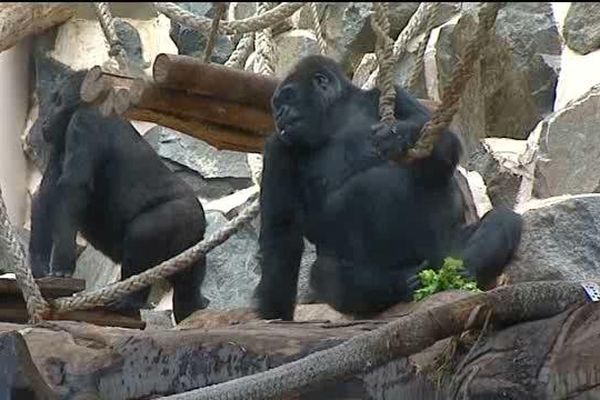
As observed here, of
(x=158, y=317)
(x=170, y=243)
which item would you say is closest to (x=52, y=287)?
(x=170, y=243)

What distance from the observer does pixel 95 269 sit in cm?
780

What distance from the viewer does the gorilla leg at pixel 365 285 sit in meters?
3.41

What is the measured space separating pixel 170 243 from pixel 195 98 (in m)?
0.99

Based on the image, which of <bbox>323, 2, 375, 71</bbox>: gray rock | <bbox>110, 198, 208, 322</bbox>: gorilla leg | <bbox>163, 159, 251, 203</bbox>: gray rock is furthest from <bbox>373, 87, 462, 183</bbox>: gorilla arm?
<bbox>163, 159, 251, 203</bbox>: gray rock

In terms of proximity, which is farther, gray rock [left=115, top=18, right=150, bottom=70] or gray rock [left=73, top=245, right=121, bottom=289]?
gray rock [left=115, top=18, right=150, bottom=70]

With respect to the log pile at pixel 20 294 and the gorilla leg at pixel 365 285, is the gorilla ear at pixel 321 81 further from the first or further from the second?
the log pile at pixel 20 294

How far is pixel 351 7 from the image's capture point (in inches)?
321

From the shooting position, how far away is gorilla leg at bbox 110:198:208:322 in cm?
451

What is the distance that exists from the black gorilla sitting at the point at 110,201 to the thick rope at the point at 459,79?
2.15 meters

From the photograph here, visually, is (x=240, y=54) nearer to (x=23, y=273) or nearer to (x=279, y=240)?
(x=279, y=240)

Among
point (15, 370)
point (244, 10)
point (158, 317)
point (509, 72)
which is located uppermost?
point (244, 10)

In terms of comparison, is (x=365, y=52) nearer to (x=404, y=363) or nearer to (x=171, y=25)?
(x=171, y=25)

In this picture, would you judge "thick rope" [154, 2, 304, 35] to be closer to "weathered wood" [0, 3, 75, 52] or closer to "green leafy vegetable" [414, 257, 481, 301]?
"green leafy vegetable" [414, 257, 481, 301]

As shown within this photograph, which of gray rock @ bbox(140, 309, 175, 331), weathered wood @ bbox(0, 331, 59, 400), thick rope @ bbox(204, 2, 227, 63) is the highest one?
thick rope @ bbox(204, 2, 227, 63)
